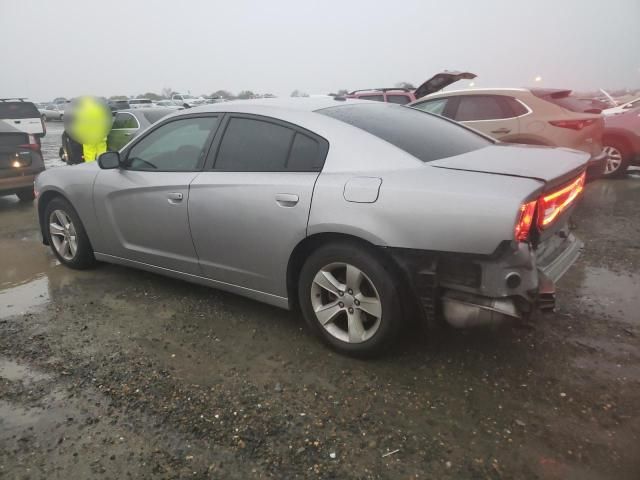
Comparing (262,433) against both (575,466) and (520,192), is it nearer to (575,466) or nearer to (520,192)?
(575,466)

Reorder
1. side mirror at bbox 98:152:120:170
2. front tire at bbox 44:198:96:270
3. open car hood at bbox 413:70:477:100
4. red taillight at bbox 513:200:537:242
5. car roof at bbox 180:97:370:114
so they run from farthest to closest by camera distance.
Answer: open car hood at bbox 413:70:477:100, front tire at bbox 44:198:96:270, side mirror at bbox 98:152:120:170, car roof at bbox 180:97:370:114, red taillight at bbox 513:200:537:242

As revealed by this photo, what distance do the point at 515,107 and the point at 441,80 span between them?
338cm

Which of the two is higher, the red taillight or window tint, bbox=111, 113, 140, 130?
window tint, bbox=111, 113, 140, 130

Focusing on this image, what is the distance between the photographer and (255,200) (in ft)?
9.64

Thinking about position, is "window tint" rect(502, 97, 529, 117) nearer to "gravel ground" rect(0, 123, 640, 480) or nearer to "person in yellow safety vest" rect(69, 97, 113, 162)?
"gravel ground" rect(0, 123, 640, 480)

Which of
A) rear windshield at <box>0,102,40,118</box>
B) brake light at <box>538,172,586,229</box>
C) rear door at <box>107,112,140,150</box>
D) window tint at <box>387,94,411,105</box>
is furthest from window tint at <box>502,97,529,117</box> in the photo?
rear windshield at <box>0,102,40,118</box>

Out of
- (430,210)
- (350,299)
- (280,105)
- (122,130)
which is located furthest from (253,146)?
(122,130)

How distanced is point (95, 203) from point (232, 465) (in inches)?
107

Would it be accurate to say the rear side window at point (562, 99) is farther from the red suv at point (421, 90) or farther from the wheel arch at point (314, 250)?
the wheel arch at point (314, 250)

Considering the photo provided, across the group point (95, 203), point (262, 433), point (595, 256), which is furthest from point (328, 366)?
point (595, 256)

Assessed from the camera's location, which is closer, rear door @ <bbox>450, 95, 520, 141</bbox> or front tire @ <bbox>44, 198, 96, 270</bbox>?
front tire @ <bbox>44, 198, 96, 270</bbox>

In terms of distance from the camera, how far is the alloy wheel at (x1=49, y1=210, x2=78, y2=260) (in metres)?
4.27

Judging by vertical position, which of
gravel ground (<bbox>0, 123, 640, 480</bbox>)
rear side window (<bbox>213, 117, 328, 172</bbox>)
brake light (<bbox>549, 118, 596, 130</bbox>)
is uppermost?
rear side window (<bbox>213, 117, 328, 172</bbox>)

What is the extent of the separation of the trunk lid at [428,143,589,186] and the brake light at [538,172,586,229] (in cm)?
7
